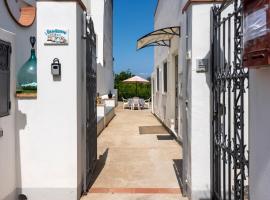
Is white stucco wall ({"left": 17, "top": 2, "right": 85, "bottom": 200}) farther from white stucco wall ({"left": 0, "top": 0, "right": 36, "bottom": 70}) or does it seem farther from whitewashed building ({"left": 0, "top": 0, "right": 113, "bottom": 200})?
white stucco wall ({"left": 0, "top": 0, "right": 36, "bottom": 70})

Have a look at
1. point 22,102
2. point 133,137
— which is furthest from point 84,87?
point 133,137

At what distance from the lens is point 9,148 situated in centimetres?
441

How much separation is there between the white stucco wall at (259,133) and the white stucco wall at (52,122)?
257 centimetres

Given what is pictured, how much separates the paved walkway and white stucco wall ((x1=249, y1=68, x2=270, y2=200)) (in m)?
2.24

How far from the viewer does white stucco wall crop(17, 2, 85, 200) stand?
181 inches

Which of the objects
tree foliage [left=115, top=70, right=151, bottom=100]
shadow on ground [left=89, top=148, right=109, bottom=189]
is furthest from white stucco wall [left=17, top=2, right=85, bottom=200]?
tree foliage [left=115, top=70, right=151, bottom=100]

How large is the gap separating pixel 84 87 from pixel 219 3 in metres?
2.33

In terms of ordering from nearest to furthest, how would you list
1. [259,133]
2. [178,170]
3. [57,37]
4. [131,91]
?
[259,133]
[57,37]
[178,170]
[131,91]

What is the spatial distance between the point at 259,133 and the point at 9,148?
3.22 m

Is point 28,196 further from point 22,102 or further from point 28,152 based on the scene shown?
point 22,102

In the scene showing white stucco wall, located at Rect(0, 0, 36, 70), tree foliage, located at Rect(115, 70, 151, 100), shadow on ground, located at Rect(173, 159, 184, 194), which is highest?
white stucco wall, located at Rect(0, 0, 36, 70)

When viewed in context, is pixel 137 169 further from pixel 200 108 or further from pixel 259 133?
pixel 259 133

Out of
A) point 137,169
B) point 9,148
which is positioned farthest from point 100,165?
point 9,148

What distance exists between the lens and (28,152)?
183 inches
